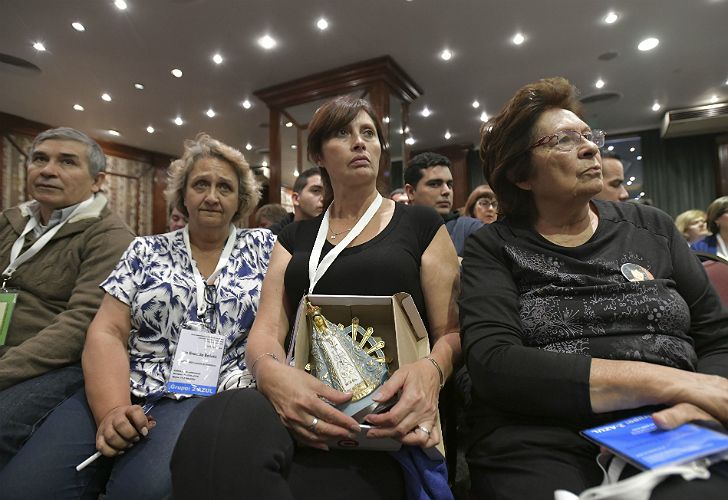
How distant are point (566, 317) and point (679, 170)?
9738 mm

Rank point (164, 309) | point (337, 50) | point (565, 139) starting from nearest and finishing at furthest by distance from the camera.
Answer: point (565, 139) < point (164, 309) < point (337, 50)

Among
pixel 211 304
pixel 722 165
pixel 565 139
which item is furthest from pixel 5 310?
pixel 722 165

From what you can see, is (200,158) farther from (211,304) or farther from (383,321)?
(383,321)

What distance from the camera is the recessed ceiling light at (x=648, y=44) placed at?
5574 millimetres

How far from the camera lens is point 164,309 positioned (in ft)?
4.88

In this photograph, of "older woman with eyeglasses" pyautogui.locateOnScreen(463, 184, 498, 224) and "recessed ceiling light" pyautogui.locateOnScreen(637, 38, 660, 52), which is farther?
"recessed ceiling light" pyautogui.locateOnScreen(637, 38, 660, 52)

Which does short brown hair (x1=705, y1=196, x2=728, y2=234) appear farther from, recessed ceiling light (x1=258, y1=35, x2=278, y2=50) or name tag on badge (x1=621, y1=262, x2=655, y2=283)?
recessed ceiling light (x1=258, y1=35, x2=278, y2=50)

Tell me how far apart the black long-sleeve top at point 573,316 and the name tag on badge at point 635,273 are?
0.01m

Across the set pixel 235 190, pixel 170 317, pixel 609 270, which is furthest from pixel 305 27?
pixel 609 270

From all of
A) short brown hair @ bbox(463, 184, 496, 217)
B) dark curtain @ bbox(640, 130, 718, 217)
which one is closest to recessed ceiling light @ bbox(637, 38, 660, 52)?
dark curtain @ bbox(640, 130, 718, 217)

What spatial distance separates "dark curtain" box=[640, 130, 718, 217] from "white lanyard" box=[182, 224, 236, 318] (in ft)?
31.0

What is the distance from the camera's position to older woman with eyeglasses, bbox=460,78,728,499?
0.90 m

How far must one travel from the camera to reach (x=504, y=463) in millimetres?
957

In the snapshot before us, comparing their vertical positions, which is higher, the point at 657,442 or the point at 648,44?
the point at 648,44
